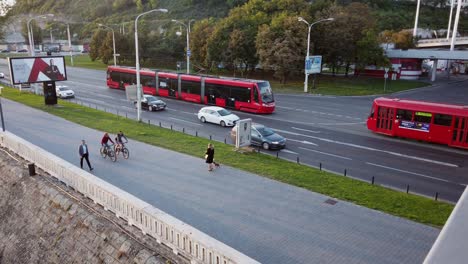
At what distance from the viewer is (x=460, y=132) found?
2275 centimetres

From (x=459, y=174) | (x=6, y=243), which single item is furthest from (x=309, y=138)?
(x=6, y=243)

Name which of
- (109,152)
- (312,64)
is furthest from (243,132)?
(312,64)

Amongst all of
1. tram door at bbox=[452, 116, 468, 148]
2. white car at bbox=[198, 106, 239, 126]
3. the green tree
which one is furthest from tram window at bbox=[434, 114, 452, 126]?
the green tree

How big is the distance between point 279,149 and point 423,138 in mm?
9749

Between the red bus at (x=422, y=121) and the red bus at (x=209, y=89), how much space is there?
9.42 m

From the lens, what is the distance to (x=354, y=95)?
46.2 metres

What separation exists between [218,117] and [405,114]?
1295 centimetres

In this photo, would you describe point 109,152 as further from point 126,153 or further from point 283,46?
point 283,46

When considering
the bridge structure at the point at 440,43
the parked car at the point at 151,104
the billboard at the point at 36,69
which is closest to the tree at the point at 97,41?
the billboard at the point at 36,69

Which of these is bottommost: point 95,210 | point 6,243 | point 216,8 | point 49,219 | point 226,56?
point 6,243

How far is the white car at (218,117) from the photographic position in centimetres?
2817

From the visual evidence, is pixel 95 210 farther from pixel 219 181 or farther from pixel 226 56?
pixel 226 56

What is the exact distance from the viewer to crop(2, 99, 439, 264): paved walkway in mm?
10391

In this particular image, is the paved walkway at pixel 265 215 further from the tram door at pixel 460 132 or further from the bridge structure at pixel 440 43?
the bridge structure at pixel 440 43
